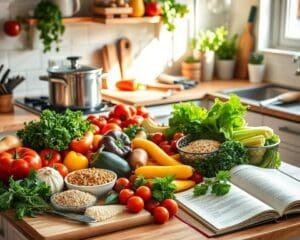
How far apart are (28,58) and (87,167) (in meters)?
1.94

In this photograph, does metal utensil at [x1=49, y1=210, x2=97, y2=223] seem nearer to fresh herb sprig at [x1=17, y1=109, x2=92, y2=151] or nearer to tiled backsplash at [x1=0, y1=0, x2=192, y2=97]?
fresh herb sprig at [x1=17, y1=109, x2=92, y2=151]

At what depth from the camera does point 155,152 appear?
256cm

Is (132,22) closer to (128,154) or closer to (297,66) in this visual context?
(297,66)

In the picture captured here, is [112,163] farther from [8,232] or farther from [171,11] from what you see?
[171,11]

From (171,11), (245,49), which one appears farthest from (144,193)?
(245,49)

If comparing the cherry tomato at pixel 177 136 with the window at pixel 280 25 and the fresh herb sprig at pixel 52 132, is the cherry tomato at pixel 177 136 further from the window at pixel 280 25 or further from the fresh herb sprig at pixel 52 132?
the window at pixel 280 25

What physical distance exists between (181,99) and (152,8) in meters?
0.74

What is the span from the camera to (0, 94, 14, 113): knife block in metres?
3.84

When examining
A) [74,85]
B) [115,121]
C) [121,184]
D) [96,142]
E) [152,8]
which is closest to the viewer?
[121,184]

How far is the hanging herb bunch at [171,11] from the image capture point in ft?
14.8

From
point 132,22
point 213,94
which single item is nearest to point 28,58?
point 132,22

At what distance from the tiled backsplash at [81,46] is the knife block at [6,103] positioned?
1.35ft

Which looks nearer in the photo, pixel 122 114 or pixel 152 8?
pixel 122 114

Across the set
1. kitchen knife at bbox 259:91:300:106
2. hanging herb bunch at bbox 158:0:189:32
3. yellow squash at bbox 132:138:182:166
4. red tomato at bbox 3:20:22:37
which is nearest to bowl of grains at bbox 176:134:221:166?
yellow squash at bbox 132:138:182:166
